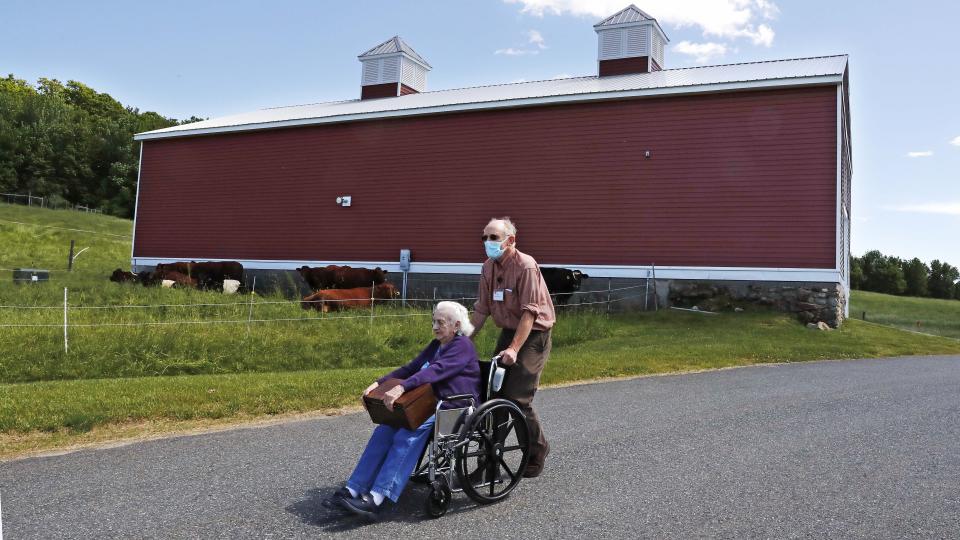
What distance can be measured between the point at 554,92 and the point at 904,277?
81.7m

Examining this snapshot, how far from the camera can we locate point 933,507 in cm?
493

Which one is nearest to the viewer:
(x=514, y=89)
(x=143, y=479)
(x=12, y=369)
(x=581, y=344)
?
Answer: (x=143, y=479)

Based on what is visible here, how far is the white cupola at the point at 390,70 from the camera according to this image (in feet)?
92.7

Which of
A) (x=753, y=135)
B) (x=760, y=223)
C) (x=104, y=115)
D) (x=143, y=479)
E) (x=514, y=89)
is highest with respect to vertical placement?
(x=104, y=115)

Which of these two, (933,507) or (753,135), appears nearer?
(933,507)

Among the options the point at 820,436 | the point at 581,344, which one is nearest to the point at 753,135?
the point at 581,344

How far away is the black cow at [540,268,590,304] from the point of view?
1912 centimetres

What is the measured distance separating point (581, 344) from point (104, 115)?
81.4 m

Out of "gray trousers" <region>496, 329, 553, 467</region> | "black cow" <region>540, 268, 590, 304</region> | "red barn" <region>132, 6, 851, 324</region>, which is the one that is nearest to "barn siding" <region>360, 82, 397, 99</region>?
"red barn" <region>132, 6, 851, 324</region>

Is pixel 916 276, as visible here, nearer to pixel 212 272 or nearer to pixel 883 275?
pixel 883 275

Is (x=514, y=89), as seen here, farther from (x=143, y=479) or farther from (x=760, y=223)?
(x=143, y=479)

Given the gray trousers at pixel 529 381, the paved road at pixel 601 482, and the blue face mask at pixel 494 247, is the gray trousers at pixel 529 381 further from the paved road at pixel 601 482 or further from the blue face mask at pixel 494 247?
the blue face mask at pixel 494 247

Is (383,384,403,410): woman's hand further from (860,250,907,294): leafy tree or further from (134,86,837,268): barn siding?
(860,250,907,294): leafy tree

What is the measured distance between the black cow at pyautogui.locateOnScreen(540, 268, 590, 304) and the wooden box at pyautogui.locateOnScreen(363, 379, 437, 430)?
46.6ft
